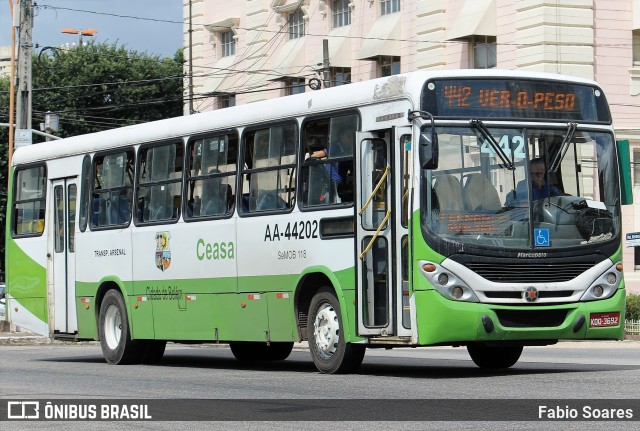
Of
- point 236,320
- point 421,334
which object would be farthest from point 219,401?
point 236,320

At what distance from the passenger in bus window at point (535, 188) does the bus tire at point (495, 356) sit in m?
2.54

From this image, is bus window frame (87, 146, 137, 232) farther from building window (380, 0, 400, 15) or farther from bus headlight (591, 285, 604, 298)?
building window (380, 0, 400, 15)

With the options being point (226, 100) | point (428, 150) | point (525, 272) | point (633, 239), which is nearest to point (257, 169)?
point (428, 150)

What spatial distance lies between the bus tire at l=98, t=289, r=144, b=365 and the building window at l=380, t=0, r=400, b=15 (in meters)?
23.7

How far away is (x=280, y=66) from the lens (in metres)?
48.9

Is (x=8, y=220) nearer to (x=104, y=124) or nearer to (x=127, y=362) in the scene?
(x=127, y=362)

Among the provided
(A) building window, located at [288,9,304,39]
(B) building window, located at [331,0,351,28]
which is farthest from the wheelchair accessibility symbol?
(A) building window, located at [288,9,304,39]

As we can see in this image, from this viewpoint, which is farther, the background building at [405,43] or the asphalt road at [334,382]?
the background building at [405,43]

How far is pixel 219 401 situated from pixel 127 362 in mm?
8107

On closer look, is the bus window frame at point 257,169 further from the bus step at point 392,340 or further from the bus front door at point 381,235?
the bus step at point 392,340

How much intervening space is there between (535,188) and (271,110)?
3928 mm

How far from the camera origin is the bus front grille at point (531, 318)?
16.4 m

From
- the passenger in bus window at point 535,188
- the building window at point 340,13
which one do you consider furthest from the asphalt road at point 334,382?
the building window at point 340,13

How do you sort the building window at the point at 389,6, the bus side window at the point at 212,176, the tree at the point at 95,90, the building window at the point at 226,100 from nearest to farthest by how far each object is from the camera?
the bus side window at the point at 212,176, the building window at the point at 389,6, the building window at the point at 226,100, the tree at the point at 95,90
